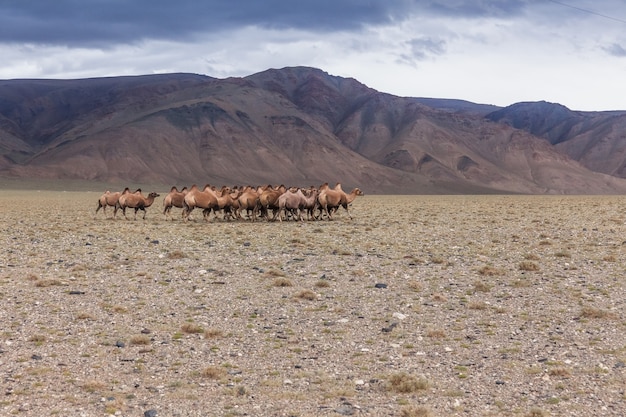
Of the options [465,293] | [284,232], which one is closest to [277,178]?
[284,232]

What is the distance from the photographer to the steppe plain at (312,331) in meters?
8.79

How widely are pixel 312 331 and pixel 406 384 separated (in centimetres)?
318

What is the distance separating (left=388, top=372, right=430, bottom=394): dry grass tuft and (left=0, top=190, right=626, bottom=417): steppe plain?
0.06 feet

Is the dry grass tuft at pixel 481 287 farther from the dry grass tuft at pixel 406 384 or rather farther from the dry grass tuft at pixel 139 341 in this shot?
the dry grass tuft at pixel 139 341

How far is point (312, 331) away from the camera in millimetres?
12039

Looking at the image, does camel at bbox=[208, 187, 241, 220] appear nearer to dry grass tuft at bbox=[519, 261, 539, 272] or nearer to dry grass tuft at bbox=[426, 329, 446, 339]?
dry grass tuft at bbox=[519, 261, 539, 272]

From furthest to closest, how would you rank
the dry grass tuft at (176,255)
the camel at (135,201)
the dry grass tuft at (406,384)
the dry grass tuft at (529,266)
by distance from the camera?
the camel at (135,201) → the dry grass tuft at (176,255) → the dry grass tuft at (529,266) → the dry grass tuft at (406,384)

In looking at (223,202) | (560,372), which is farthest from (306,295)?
(223,202)

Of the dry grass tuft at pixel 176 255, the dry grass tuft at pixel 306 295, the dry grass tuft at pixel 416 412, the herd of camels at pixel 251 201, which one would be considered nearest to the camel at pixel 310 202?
the herd of camels at pixel 251 201

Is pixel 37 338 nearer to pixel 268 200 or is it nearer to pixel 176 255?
pixel 176 255

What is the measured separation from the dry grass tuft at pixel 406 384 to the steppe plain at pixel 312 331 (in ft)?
0.06

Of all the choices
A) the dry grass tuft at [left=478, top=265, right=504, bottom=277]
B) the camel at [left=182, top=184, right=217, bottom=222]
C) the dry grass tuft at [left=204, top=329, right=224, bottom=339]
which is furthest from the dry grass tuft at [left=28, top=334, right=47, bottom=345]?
the camel at [left=182, top=184, right=217, bottom=222]

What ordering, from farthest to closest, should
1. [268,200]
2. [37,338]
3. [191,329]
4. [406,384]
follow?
[268,200] < [191,329] < [37,338] < [406,384]

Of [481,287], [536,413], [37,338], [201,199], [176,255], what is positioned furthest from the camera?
[201,199]
